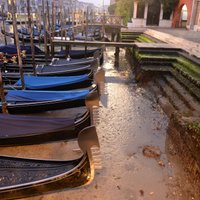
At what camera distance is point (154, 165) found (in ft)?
14.7

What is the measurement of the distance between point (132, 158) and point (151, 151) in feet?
1.60

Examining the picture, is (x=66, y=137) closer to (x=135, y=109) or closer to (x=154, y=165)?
(x=154, y=165)

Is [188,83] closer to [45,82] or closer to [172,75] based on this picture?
[172,75]

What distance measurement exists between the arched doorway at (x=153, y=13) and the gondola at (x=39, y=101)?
19.6 m

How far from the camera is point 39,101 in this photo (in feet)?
18.1

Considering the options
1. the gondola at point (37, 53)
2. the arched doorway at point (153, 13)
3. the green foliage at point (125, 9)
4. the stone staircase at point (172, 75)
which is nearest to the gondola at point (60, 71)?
the gondola at point (37, 53)

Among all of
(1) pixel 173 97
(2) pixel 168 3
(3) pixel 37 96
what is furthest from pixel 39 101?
(2) pixel 168 3

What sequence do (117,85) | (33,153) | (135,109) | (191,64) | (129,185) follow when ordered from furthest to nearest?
1. (117,85)
2. (191,64)
3. (135,109)
4. (33,153)
5. (129,185)

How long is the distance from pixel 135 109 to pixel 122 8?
70.7ft

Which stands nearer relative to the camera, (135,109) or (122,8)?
(135,109)

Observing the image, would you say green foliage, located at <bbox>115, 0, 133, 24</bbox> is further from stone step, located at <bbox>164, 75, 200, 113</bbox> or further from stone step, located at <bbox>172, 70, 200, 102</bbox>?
stone step, located at <bbox>172, 70, 200, 102</bbox>

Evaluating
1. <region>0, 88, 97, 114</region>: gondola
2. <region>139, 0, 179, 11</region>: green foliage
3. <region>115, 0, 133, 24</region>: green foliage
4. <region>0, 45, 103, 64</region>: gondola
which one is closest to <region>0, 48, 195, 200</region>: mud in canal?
<region>0, 88, 97, 114</region>: gondola

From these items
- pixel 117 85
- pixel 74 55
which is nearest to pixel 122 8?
pixel 74 55

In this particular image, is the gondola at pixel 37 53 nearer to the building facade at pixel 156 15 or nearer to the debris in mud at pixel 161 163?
the debris in mud at pixel 161 163
